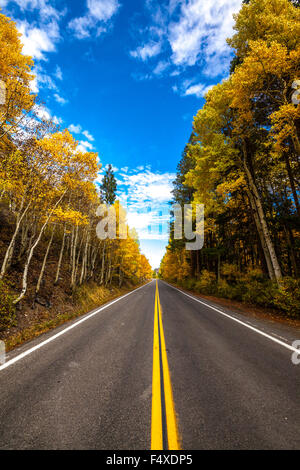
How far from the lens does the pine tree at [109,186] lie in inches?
1063

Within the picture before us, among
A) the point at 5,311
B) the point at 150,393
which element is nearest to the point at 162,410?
the point at 150,393

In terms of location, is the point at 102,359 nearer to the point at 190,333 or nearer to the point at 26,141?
the point at 190,333

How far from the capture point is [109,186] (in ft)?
90.4

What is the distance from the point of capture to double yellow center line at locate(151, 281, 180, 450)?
6.21 ft

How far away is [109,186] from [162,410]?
2816cm

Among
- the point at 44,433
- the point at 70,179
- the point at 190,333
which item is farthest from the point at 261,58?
the point at 44,433

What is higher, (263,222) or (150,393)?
(263,222)

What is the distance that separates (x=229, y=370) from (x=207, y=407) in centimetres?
126

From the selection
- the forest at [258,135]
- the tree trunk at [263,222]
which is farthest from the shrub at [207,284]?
the tree trunk at [263,222]

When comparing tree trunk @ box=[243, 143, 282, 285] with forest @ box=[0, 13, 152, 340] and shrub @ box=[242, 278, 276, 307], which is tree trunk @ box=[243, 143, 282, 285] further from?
forest @ box=[0, 13, 152, 340]

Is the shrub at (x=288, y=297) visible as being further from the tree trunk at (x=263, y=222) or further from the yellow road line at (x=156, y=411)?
the yellow road line at (x=156, y=411)

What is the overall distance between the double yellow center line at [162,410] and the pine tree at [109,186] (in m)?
25.4

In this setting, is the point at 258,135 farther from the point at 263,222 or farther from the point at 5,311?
the point at 5,311

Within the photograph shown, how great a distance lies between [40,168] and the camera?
7.89 m
